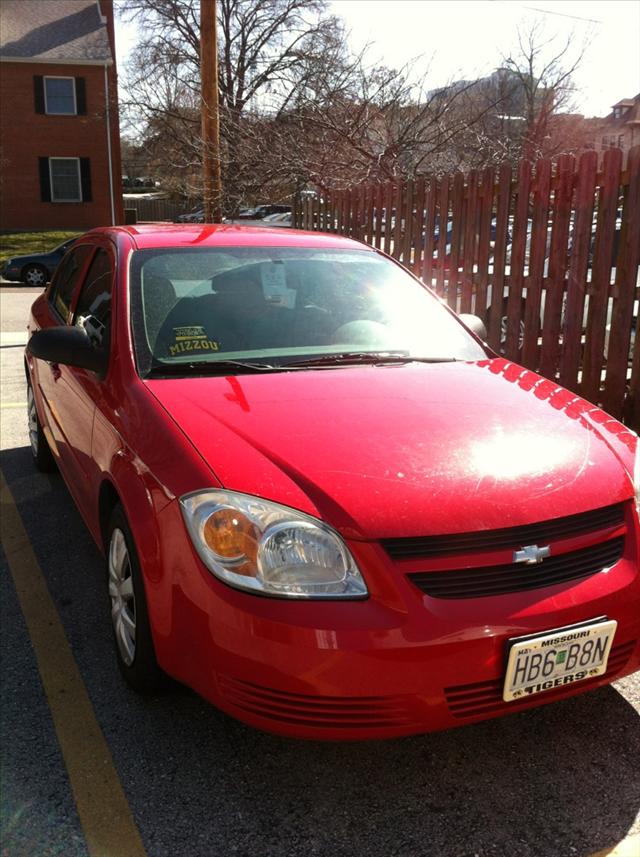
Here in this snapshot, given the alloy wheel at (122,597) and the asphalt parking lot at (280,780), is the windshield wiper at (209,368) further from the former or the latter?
the asphalt parking lot at (280,780)

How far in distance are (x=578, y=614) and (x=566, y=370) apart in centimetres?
411

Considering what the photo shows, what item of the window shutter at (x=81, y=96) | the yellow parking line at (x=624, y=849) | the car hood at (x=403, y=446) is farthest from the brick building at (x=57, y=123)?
the yellow parking line at (x=624, y=849)

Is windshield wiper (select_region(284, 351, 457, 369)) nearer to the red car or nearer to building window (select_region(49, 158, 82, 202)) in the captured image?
the red car

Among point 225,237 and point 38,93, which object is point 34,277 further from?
point 225,237

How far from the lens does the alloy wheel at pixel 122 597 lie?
8.79 ft

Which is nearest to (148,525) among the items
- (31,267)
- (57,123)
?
(31,267)

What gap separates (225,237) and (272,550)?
2.10 m

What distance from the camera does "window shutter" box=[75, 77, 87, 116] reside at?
2906cm

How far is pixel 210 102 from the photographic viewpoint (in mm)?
10273

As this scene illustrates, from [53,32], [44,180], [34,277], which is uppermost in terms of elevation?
[53,32]

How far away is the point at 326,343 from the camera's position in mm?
3299

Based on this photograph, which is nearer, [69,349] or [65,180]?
[69,349]

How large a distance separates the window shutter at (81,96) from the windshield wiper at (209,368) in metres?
29.8

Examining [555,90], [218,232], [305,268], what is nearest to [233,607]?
[305,268]
